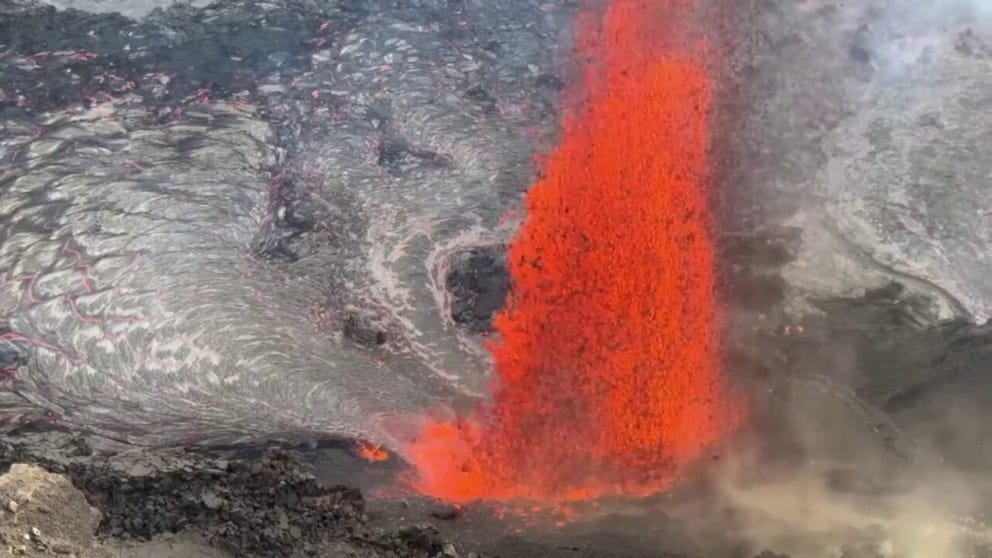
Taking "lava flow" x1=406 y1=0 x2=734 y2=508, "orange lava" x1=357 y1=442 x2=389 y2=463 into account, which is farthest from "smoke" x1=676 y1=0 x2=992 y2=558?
"orange lava" x1=357 y1=442 x2=389 y2=463

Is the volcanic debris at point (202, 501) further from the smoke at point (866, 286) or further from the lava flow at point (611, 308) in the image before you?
the smoke at point (866, 286)

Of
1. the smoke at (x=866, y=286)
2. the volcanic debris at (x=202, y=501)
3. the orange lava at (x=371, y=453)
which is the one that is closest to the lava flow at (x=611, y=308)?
the orange lava at (x=371, y=453)

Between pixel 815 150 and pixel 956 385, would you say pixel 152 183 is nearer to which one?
pixel 815 150

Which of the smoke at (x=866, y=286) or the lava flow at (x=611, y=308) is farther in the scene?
the lava flow at (x=611, y=308)

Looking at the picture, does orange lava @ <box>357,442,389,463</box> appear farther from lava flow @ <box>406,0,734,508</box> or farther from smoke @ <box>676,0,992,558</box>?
smoke @ <box>676,0,992,558</box>

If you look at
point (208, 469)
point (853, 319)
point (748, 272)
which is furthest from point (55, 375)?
point (853, 319)

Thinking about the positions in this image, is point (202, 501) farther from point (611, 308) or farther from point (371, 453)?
point (611, 308)
